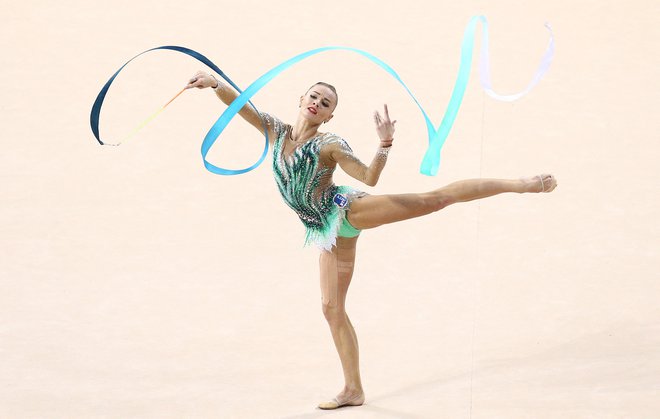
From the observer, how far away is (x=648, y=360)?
5621mm

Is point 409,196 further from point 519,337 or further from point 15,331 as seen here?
point 15,331

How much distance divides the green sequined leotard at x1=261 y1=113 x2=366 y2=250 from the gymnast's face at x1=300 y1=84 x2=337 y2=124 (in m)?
0.09

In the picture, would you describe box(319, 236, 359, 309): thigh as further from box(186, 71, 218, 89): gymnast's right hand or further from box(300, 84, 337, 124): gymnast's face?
box(186, 71, 218, 89): gymnast's right hand

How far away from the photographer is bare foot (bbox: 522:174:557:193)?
4.99 m

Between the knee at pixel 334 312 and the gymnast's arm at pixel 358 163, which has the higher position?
the gymnast's arm at pixel 358 163

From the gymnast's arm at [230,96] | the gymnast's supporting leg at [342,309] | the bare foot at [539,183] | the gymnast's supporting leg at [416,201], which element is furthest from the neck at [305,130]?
the bare foot at [539,183]

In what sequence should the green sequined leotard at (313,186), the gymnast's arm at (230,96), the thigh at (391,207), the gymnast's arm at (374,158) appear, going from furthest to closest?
the gymnast's arm at (230,96) < the green sequined leotard at (313,186) < the thigh at (391,207) < the gymnast's arm at (374,158)

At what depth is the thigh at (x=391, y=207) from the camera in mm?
4840

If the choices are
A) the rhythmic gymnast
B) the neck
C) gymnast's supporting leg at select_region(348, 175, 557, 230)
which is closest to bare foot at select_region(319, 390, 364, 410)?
the rhythmic gymnast

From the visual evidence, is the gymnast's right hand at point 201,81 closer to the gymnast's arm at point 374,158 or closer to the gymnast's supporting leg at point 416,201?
the gymnast's arm at point 374,158

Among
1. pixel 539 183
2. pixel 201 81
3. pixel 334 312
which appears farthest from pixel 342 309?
pixel 201 81

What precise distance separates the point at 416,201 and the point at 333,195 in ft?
1.28

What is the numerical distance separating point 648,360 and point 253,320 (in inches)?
83.3

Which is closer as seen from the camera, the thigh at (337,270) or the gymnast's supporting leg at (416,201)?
the gymnast's supporting leg at (416,201)
